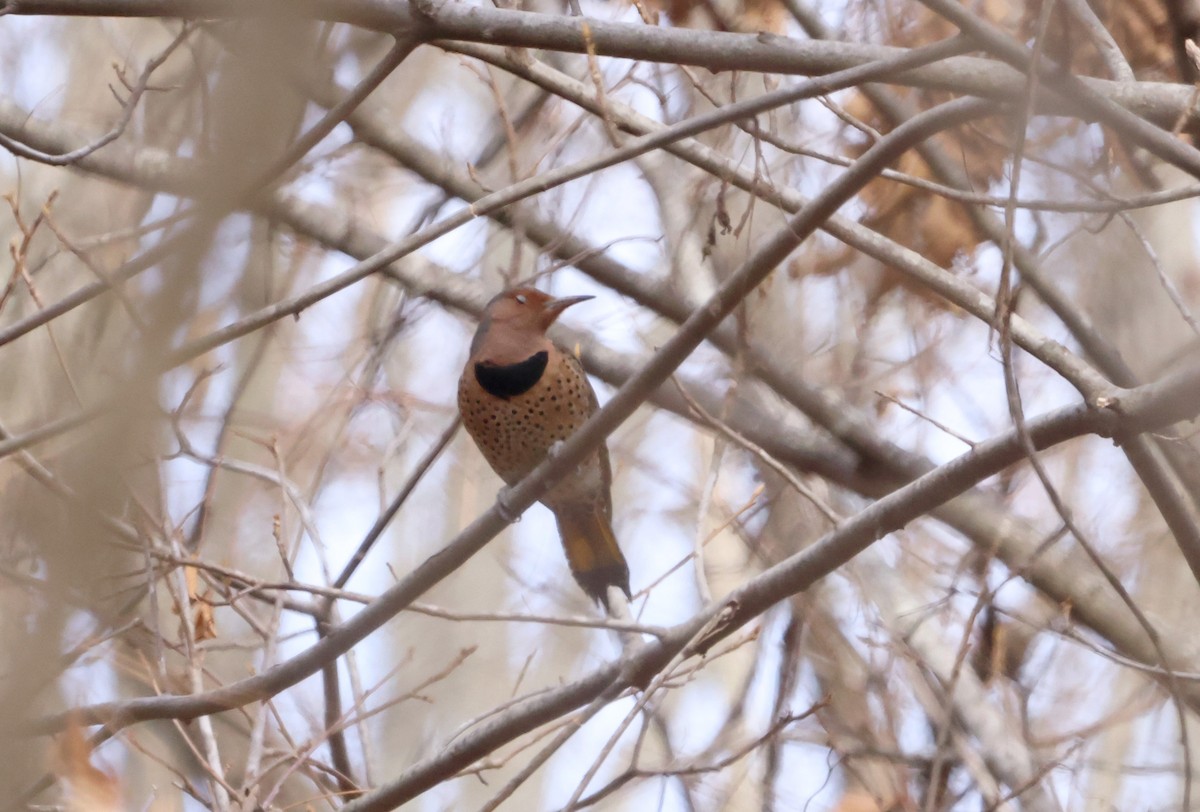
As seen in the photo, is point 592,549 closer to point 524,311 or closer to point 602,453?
point 602,453

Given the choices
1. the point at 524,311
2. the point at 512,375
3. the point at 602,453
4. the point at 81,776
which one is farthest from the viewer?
the point at 524,311

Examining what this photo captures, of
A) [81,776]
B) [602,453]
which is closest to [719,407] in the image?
[602,453]

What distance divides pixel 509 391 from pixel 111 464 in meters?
4.50

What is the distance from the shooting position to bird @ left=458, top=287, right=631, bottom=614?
5.77m

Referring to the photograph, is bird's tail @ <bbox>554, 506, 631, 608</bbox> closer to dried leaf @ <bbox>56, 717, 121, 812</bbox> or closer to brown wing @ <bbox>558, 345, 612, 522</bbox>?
brown wing @ <bbox>558, 345, 612, 522</bbox>

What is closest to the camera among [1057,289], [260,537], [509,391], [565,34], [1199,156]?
[1199,156]

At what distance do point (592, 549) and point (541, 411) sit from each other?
24.8 inches

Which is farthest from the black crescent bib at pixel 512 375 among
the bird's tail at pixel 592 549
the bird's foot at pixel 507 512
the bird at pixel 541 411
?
the bird's foot at pixel 507 512

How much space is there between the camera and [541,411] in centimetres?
584

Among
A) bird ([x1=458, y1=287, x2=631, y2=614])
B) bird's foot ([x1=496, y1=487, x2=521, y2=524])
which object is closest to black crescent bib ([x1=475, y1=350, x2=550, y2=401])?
bird ([x1=458, y1=287, x2=631, y2=614])

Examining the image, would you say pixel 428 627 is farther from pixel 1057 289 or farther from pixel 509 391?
pixel 1057 289

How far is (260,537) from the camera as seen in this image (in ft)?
23.8

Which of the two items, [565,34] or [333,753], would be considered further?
[333,753]

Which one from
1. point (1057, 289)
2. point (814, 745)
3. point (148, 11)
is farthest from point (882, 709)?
point (148, 11)
